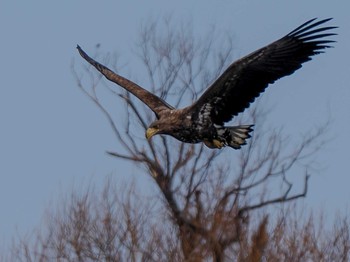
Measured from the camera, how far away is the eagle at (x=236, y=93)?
16.1m

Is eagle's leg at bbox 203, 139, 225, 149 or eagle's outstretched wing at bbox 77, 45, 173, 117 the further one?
eagle's outstretched wing at bbox 77, 45, 173, 117

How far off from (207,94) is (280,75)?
716 mm

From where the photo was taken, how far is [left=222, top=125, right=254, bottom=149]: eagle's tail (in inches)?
655

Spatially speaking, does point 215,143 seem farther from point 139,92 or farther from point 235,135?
point 139,92

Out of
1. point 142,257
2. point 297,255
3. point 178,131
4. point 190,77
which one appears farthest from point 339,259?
point 190,77

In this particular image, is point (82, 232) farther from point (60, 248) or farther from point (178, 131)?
point (178, 131)

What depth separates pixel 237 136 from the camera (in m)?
16.7

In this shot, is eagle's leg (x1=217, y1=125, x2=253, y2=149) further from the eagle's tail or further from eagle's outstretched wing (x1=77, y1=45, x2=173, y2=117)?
eagle's outstretched wing (x1=77, y1=45, x2=173, y2=117)

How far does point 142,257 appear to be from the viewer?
19750 mm

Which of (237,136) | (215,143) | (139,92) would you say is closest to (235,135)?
(237,136)

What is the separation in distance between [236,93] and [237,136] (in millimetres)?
523

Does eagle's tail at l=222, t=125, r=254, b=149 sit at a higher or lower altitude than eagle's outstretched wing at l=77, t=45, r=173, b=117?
lower

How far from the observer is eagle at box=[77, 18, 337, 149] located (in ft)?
52.9

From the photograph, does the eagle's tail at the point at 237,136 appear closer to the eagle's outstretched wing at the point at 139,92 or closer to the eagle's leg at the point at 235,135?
the eagle's leg at the point at 235,135
